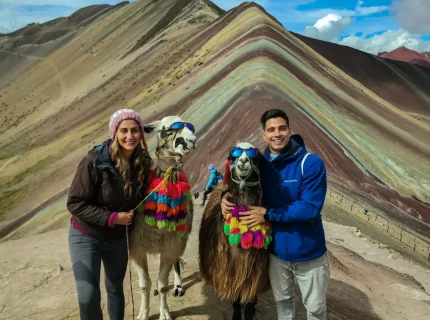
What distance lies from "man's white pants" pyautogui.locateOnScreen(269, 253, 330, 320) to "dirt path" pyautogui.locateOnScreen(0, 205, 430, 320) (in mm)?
1058

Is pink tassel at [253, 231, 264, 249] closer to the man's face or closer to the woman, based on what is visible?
the man's face

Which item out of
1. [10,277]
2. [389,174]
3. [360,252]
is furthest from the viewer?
[389,174]

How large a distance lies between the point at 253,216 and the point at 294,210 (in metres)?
0.43

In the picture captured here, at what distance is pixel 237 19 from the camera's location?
26.8m

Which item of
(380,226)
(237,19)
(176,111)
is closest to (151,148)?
(176,111)

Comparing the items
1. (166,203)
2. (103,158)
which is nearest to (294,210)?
(166,203)

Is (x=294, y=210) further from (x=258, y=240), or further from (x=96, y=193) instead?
(x=96, y=193)

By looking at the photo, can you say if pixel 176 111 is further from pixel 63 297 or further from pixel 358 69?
pixel 358 69

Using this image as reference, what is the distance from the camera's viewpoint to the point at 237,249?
3635mm

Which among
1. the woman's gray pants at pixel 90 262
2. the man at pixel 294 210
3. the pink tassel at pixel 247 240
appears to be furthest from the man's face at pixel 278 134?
the woman's gray pants at pixel 90 262

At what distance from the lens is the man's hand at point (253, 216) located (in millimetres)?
3250

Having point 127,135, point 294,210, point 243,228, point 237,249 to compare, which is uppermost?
point 127,135

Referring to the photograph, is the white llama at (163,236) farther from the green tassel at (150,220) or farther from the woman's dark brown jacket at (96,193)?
the woman's dark brown jacket at (96,193)

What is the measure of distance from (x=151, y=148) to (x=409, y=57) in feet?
294
